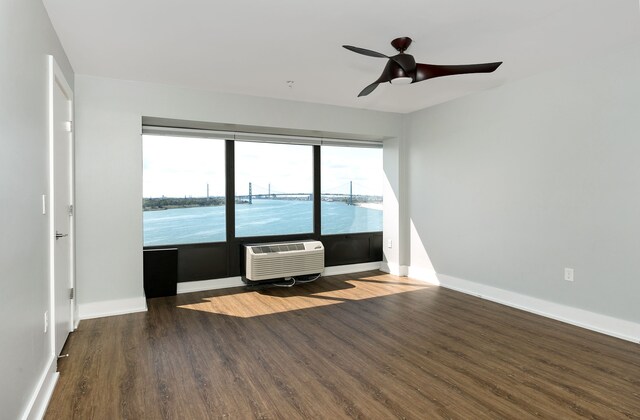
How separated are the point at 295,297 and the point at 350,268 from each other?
1.49 m

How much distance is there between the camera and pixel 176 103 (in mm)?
4164

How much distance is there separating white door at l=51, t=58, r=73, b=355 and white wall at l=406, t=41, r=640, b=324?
13.7ft

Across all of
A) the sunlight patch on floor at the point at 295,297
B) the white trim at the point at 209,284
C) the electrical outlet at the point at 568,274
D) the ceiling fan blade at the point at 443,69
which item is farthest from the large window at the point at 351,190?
the ceiling fan blade at the point at 443,69

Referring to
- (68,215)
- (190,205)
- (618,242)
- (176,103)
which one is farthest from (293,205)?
(618,242)

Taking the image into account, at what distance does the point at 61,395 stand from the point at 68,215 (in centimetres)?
161

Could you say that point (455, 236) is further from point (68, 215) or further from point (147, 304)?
point (68, 215)

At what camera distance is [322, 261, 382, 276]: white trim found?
5629 millimetres

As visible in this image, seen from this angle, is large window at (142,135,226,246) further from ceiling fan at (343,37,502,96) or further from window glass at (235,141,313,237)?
ceiling fan at (343,37,502,96)

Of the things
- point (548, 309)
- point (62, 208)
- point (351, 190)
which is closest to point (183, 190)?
point (62, 208)

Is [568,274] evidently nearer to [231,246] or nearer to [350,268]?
[350,268]

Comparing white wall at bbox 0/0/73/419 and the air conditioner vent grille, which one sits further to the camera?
the air conditioner vent grille

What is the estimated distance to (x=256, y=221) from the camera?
5238 millimetres

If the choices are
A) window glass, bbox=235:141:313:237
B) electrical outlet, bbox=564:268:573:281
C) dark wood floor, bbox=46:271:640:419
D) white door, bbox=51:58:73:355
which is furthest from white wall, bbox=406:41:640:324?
white door, bbox=51:58:73:355

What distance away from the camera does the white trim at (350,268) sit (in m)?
5.63
